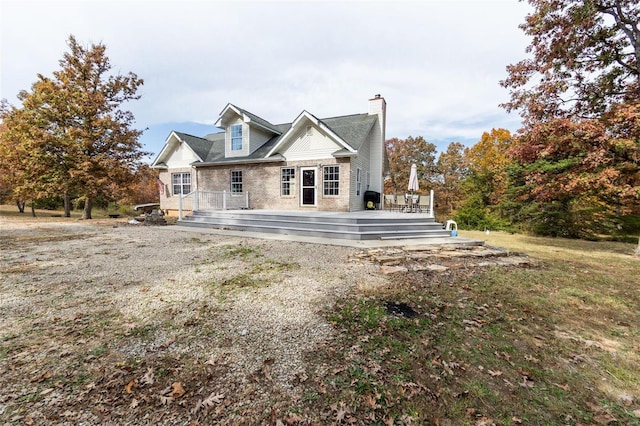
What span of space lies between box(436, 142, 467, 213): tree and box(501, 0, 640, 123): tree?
76.9ft

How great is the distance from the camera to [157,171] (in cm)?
1819

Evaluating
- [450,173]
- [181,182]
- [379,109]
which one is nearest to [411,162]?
[450,173]

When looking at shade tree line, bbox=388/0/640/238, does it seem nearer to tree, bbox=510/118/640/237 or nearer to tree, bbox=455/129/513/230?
tree, bbox=510/118/640/237

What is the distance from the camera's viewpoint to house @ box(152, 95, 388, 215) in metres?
12.7

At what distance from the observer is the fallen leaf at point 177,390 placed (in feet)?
6.57

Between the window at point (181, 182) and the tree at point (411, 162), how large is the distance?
24.7m

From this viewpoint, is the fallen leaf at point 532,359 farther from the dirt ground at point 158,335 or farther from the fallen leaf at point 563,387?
the dirt ground at point 158,335

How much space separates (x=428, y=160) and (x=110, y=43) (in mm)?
33149

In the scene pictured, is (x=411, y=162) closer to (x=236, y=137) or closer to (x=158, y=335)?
(x=236, y=137)

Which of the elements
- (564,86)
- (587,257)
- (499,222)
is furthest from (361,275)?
(499,222)

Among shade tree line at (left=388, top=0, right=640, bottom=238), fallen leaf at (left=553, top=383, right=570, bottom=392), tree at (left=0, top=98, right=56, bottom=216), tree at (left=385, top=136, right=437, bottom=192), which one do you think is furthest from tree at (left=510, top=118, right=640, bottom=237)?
tree at (left=385, top=136, right=437, bottom=192)

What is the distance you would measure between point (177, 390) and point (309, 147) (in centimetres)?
1216

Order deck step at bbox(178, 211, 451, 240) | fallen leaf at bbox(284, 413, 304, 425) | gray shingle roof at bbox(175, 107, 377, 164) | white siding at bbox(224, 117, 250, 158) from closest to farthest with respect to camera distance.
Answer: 1. fallen leaf at bbox(284, 413, 304, 425)
2. deck step at bbox(178, 211, 451, 240)
3. gray shingle roof at bbox(175, 107, 377, 164)
4. white siding at bbox(224, 117, 250, 158)

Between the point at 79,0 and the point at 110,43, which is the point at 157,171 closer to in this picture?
the point at 110,43
